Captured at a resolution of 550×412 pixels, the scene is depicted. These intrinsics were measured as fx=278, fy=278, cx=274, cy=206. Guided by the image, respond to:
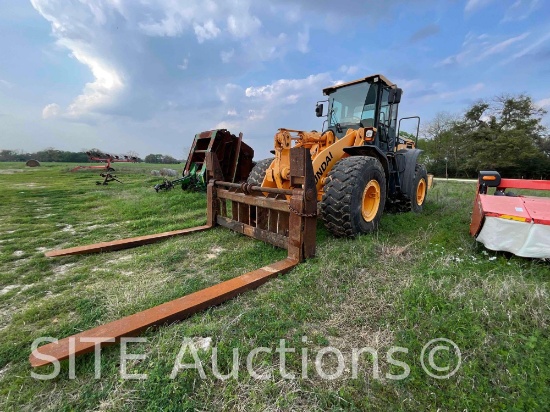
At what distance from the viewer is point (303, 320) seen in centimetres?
205

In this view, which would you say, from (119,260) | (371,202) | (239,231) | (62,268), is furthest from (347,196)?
(62,268)

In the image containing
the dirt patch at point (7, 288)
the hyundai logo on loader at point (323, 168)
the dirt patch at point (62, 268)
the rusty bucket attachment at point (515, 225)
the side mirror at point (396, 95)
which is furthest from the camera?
the side mirror at point (396, 95)

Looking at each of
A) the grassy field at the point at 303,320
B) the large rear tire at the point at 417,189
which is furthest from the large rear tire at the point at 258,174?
the large rear tire at the point at 417,189

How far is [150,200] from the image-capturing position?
7.50m

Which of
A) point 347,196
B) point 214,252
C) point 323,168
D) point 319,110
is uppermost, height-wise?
point 319,110

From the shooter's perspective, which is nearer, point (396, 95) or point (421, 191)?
point (396, 95)

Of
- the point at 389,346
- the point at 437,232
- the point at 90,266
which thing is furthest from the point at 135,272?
the point at 437,232

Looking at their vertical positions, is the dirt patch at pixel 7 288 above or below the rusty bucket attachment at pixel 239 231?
below

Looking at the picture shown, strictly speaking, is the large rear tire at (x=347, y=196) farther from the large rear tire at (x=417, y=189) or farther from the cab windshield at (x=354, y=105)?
the large rear tire at (x=417, y=189)

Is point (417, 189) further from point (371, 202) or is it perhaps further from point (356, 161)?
point (356, 161)

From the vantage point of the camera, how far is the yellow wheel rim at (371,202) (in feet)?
13.2

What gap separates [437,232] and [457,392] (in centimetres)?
303

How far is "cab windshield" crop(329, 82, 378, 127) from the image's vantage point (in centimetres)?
482

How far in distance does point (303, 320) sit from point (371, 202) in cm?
262
